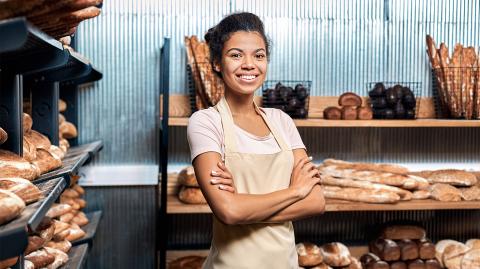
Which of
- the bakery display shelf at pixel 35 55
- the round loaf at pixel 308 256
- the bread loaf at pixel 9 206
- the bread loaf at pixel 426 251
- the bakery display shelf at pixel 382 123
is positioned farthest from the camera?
the bread loaf at pixel 426 251

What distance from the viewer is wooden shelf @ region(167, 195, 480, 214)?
3.06 m

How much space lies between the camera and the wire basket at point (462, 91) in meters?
3.41

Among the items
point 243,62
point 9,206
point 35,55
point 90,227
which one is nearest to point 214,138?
point 243,62

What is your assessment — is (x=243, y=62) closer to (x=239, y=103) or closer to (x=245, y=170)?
(x=239, y=103)

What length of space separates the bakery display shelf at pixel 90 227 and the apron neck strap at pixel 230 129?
1.16 metres

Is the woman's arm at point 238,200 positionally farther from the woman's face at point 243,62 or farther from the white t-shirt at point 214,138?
the woman's face at point 243,62

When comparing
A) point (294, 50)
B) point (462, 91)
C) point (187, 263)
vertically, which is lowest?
point (187, 263)

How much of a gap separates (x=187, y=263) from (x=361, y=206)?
1.02 m

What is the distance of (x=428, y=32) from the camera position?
3822mm

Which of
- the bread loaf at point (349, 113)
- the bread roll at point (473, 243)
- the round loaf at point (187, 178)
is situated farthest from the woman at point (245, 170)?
the bread roll at point (473, 243)

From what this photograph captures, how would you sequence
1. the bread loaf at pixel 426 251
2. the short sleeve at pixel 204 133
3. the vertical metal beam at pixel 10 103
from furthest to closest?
the bread loaf at pixel 426 251, the short sleeve at pixel 204 133, the vertical metal beam at pixel 10 103

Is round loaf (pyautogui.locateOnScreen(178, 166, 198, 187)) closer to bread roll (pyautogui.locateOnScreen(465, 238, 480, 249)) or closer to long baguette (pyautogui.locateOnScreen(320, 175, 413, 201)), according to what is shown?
long baguette (pyautogui.locateOnScreen(320, 175, 413, 201))

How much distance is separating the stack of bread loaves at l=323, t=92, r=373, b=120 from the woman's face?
1.47 m

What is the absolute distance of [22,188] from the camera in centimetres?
140
